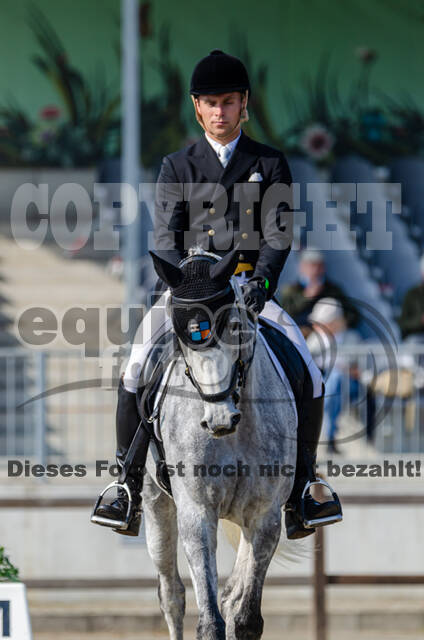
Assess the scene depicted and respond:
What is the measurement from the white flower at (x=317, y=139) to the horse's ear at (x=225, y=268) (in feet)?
43.0

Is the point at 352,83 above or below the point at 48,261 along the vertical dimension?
above

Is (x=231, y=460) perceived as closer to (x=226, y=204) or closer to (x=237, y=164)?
(x=226, y=204)

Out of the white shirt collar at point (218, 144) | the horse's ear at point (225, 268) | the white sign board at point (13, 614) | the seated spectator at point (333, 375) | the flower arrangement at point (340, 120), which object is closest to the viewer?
the horse's ear at point (225, 268)

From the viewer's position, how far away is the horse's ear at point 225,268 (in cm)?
439

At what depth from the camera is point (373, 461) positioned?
29.5 ft

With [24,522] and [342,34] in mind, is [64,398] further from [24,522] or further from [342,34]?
[342,34]

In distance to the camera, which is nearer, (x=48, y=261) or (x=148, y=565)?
(x=148, y=565)

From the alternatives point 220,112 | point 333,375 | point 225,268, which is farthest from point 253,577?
point 333,375

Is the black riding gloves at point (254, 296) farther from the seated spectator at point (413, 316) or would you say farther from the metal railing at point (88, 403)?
the seated spectator at point (413, 316)

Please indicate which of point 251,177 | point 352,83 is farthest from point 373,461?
point 352,83

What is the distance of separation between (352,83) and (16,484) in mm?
10073

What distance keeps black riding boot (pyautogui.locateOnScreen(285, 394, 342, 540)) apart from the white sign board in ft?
4.01

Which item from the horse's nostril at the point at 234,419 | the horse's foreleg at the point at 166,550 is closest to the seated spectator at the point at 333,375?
the horse's foreleg at the point at 166,550

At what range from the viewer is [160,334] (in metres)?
5.25
